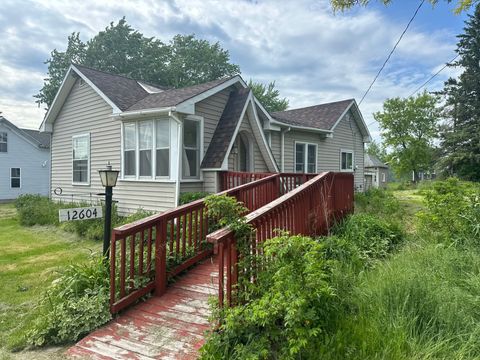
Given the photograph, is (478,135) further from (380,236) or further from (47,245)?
(47,245)

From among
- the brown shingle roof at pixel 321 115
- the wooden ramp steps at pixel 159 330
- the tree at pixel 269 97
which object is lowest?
the wooden ramp steps at pixel 159 330

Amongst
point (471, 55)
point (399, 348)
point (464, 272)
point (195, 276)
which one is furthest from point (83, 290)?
point (471, 55)

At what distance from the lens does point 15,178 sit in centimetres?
2091

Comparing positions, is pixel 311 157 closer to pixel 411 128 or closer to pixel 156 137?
pixel 156 137

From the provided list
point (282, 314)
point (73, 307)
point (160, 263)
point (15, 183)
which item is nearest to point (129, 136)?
point (160, 263)

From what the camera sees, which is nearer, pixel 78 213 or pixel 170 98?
pixel 78 213

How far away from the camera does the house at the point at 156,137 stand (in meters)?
8.39

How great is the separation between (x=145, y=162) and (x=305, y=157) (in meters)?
7.52

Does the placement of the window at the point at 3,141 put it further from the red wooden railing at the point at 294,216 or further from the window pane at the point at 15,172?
the red wooden railing at the point at 294,216

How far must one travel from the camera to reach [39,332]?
3.33 m

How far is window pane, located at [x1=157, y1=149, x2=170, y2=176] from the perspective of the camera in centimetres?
841

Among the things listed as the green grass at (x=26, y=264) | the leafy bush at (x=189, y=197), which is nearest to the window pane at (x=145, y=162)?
the leafy bush at (x=189, y=197)

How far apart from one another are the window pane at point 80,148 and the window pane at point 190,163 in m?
4.39

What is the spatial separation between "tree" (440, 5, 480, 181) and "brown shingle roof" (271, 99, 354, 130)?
12592mm
